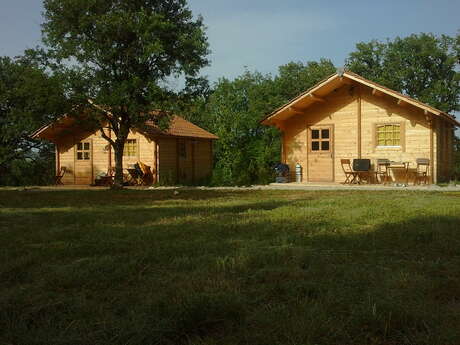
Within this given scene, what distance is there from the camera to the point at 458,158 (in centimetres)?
3416

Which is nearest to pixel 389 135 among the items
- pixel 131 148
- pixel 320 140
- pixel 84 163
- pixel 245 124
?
pixel 320 140

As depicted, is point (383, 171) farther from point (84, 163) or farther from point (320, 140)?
point (84, 163)

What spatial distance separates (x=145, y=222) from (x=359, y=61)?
41.6 m

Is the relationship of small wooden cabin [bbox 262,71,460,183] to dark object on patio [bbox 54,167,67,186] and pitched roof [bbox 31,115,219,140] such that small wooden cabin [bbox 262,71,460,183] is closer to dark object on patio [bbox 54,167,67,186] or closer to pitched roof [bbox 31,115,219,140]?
pitched roof [bbox 31,115,219,140]

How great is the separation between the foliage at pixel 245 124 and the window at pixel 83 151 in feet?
20.8

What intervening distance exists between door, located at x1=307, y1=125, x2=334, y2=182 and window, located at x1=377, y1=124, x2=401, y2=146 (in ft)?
6.36

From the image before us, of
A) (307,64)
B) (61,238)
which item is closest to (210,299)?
(61,238)

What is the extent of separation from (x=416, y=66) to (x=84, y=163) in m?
32.0

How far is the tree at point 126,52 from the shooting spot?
17.2 m

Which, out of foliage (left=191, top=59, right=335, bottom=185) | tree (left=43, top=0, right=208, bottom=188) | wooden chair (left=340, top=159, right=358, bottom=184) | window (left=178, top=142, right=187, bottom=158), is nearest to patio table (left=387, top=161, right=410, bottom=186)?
wooden chair (left=340, top=159, right=358, bottom=184)

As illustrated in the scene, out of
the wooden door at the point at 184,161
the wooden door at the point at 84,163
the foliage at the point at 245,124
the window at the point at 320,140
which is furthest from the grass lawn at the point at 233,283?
the wooden door at the point at 84,163

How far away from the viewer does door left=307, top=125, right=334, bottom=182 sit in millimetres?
19922

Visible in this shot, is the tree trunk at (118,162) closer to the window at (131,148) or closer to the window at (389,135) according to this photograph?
the window at (131,148)

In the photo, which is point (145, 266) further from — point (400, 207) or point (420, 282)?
point (400, 207)
